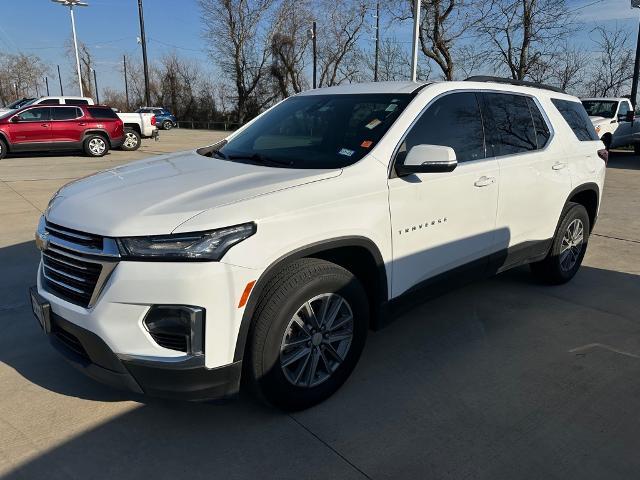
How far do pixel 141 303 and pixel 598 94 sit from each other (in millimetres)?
30529

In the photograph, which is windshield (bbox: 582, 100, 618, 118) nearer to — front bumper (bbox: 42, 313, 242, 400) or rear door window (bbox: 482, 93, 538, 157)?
rear door window (bbox: 482, 93, 538, 157)

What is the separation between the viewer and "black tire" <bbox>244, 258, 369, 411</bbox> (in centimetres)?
255

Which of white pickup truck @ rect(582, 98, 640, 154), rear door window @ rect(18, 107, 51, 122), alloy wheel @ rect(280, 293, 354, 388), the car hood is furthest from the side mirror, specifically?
rear door window @ rect(18, 107, 51, 122)

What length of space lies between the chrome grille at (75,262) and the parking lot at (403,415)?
2.52 ft

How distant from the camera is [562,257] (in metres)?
4.85

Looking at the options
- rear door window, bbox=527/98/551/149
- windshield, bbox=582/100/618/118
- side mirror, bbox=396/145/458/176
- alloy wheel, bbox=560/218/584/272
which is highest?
windshield, bbox=582/100/618/118

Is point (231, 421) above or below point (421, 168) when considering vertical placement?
below

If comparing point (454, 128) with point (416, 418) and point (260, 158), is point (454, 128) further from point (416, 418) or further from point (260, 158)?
point (416, 418)

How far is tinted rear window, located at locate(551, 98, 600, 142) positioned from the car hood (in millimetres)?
2948

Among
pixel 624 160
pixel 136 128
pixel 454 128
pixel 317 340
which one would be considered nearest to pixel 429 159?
pixel 454 128

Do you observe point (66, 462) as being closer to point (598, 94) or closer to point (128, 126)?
point (128, 126)

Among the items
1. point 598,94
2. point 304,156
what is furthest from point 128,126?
point 598,94

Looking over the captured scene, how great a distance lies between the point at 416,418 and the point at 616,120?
16662 mm

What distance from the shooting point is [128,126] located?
65.7 feet
